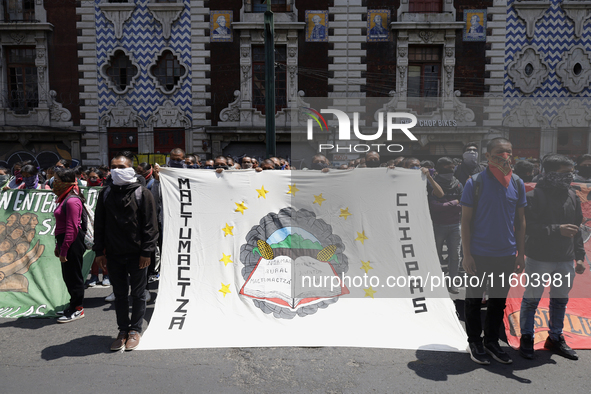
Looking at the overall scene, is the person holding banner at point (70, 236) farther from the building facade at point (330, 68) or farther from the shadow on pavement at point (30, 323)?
the building facade at point (330, 68)

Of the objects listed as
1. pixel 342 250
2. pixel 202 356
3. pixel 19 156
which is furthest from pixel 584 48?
pixel 19 156

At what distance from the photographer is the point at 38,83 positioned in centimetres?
1841

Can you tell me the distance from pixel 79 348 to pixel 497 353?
4.21 meters

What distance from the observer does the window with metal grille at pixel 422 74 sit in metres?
18.3

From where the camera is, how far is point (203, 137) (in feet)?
60.1

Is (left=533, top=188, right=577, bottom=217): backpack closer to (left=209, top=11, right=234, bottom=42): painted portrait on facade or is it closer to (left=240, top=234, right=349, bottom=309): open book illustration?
(left=240, top=234, right=349, bottom=309): open book illustration

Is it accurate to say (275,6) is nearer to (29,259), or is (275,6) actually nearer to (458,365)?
(29,259)

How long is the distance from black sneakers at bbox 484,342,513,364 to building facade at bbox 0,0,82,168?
736 inches

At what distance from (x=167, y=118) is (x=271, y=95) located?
10.6 metres

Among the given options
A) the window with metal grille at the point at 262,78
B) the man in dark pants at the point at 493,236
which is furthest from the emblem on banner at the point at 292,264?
the window with metal grille at the point at 262,78

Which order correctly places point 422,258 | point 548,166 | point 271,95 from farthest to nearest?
point 271,95 < point 422,258 < point 548,166

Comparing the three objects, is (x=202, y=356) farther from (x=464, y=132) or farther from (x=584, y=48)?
(x=584, y=48)

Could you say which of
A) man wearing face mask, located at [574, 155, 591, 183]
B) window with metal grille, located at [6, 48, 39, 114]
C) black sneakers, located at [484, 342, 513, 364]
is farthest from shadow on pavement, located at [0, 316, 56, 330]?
window with metal grille, located at [6, 48, 39, 114]

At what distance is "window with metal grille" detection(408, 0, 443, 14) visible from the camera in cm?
1811
